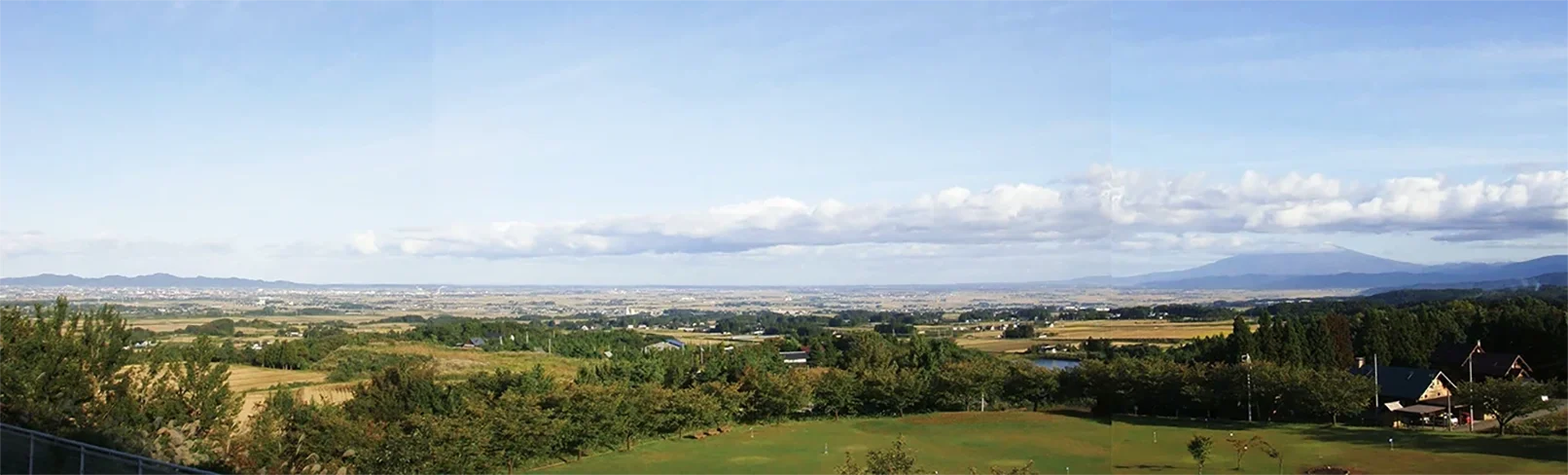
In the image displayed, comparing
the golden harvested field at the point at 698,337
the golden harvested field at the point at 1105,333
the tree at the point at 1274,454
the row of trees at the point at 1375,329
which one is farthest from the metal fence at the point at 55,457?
the golden harvested field at the point at 698,337

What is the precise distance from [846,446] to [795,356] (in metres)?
11.0

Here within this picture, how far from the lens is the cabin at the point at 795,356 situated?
24.8 metres

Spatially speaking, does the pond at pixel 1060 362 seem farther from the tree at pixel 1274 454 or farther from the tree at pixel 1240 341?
the tree at pixel 1240 341

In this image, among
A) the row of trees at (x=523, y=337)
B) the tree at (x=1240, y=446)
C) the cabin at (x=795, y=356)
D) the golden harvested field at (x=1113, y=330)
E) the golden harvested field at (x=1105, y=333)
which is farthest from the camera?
the row of trees at (x=523, y=337)

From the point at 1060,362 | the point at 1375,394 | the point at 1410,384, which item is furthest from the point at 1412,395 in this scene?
the point at 1060,362

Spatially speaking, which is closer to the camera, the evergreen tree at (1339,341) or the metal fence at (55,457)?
the metal fence at (55,457)

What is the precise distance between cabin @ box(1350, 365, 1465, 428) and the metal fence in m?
14.7

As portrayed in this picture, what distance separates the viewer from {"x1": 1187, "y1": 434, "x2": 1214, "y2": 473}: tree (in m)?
10.3

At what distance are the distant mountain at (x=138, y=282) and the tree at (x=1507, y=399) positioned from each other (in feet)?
83.0

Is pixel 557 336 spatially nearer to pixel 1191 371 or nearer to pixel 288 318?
pixel 288 318

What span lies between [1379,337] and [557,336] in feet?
74.2

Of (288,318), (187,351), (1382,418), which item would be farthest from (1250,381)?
(288,318)

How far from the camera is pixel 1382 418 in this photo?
14.2 meters

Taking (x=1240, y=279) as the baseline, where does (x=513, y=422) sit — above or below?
below
